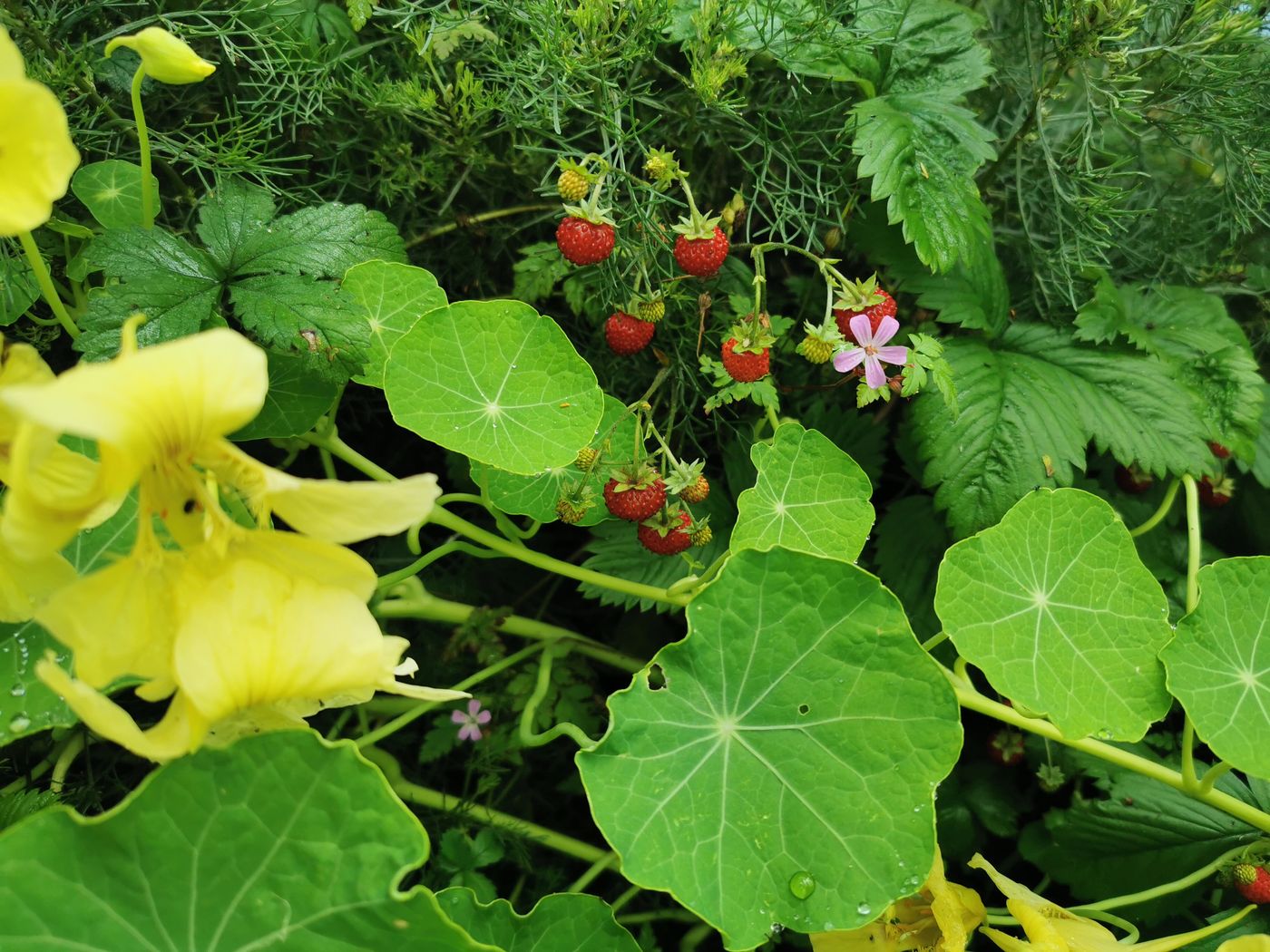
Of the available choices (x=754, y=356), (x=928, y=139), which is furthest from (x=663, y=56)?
(x=754, y=356)

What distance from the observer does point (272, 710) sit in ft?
1.90

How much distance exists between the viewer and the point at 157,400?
438 mm

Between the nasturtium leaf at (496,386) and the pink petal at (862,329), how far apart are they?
280mm

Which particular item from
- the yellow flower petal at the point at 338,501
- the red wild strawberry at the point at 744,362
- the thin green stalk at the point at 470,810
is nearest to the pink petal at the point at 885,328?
the red wild strawberry at the point at 744,362

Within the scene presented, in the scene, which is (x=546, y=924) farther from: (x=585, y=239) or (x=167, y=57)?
(x=167, y=57)

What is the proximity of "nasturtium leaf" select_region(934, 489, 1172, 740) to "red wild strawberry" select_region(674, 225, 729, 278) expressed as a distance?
39 centimetres

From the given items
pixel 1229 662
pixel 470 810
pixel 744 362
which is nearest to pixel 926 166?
pixel 744 362

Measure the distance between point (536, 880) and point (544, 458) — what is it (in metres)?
0.62

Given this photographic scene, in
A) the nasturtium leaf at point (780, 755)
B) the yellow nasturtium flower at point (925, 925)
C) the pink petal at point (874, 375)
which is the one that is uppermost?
the pink petal at point (874, 375)

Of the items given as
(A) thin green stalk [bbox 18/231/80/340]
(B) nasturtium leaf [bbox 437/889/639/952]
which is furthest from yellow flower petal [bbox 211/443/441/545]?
(B) nasturtium leaf [bbox 437/889/639/952]

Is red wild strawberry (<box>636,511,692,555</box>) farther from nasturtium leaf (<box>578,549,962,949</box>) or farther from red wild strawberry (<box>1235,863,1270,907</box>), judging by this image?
red wild strawberry (<box>1235,863,1270,907</box>)

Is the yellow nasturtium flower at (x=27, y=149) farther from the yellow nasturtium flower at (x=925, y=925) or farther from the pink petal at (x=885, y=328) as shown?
the yellow nasturtium flower at (x=925, y=925)

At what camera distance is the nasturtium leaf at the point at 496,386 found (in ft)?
Answer: 2.92

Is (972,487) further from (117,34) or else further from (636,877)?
(117,34)
